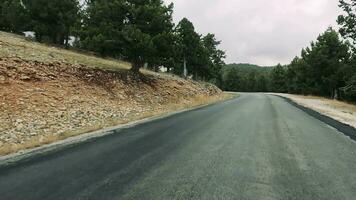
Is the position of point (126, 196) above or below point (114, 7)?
below

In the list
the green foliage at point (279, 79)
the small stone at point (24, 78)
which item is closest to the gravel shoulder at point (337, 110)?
the small stone at point (24, 78)

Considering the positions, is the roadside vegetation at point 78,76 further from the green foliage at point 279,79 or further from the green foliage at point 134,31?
Answer: the green foliage at point 279,79

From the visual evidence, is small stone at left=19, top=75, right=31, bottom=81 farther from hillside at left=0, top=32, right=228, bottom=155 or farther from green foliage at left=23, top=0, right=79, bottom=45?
green foliage at left=23, top=0, right=79, bottom=45

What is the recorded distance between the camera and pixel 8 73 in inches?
706

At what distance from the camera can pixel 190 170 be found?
8047 mm

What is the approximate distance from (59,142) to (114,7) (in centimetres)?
2039

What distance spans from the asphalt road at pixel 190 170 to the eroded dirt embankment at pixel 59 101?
9.05 feet

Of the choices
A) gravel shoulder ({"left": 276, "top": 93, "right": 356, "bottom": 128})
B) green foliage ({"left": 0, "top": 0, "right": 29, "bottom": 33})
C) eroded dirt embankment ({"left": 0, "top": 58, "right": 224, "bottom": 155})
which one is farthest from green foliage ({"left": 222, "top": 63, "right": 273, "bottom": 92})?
eroded dirt embankment ({"left": 0, "top": 58, "right": 224, "bottom": 155})

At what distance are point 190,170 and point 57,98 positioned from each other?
1201cm

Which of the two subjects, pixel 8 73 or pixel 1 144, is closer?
pixel 1 144

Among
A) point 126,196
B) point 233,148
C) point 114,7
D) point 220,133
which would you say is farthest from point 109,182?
point 114,7

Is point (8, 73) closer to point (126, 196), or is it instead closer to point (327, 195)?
point (126, 196)

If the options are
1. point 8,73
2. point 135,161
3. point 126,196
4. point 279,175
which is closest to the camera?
point 126,196

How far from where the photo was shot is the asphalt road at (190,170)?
21.1 ft
